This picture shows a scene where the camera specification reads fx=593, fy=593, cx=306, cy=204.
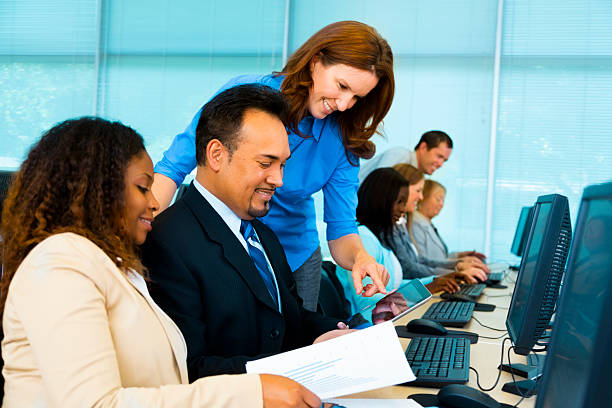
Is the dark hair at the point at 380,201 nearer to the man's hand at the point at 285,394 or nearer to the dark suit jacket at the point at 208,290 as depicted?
the dark suit jacket at the point at 208,290

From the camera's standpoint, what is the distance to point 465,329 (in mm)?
1884

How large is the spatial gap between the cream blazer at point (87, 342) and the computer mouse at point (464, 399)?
0.38 m

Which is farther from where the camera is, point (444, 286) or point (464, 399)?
point (444, 286)

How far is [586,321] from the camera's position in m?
0.60

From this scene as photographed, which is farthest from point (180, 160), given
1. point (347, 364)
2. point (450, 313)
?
point (450, 313)

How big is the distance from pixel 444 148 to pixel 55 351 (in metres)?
3.74

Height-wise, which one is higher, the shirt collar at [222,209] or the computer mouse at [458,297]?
the shirt collar at [222,209]

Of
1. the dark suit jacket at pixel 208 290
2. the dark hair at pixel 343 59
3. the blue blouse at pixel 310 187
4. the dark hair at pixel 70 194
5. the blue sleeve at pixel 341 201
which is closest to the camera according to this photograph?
the dark hair at pixel 70 194

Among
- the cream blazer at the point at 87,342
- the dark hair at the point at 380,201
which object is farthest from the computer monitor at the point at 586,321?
the dark hair at the point at 380,201

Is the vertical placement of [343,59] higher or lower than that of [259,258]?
higher

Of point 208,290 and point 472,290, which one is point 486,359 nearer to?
point 208,290

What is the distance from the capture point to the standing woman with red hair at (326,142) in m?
1.60

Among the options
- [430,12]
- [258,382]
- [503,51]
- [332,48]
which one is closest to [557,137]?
[503,51]

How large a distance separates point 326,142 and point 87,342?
1.21 meters
